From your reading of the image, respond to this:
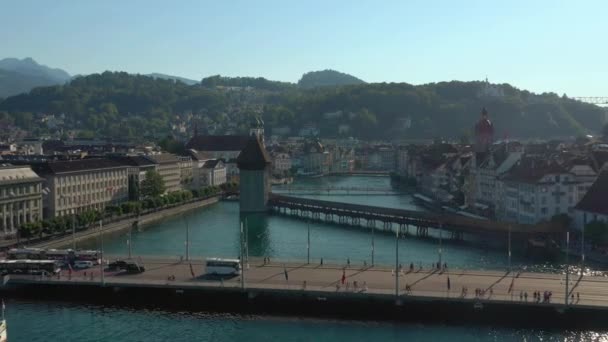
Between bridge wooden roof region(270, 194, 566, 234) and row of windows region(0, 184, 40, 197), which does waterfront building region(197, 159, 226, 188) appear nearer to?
bridge wooden roof region(270, 194, 566, 234)

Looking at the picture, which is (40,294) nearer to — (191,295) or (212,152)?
(191,295)

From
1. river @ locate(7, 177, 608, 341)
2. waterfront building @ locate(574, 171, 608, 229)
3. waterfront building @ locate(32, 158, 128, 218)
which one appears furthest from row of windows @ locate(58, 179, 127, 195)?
waterfront building @ locate(574, 171, 608, 229)

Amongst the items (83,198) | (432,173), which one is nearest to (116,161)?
(83,198)

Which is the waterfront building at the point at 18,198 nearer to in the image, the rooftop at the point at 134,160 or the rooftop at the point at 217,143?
the rooftop at the point at 134,160

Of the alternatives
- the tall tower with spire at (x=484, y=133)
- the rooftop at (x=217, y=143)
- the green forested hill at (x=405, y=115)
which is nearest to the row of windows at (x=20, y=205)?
the tall tower with spire at (x=484, y=133)

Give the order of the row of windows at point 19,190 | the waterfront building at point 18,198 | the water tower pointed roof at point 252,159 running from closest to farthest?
the waterfront building at point 18,198 → the row of windows at point 19,190 → the water tower pointed roof at point 252,159

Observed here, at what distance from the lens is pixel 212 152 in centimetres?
10688

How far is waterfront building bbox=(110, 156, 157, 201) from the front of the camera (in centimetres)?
6494

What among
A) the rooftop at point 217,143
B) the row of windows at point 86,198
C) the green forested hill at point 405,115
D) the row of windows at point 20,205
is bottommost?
the row of windows at point 86,198

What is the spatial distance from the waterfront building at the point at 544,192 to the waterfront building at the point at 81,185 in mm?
27193

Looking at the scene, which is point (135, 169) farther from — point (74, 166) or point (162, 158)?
point (74, 166)

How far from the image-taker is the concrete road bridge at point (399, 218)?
44.2 metres

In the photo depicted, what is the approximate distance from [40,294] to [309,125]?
443ft

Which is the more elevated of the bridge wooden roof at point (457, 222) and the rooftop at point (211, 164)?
the rooftop at point (211, 164)
